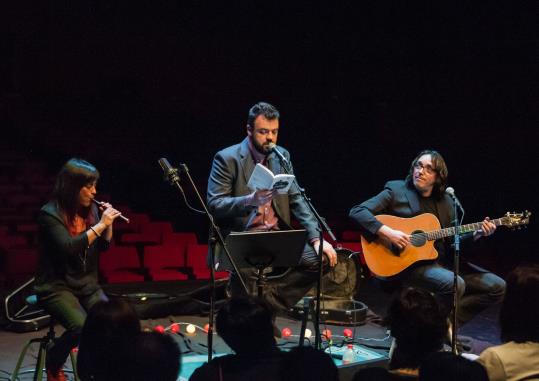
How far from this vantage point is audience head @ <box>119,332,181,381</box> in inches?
85.6

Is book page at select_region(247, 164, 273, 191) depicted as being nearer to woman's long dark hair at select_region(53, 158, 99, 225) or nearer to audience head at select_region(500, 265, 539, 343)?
woman's long dark hair at select_region(53, 158, 99, 225)

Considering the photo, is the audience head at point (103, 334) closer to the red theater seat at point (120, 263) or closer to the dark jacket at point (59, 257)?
the dark jacket at point (59, 257)

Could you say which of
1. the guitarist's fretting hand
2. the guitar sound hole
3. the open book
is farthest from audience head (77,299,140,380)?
the guitar sound hole

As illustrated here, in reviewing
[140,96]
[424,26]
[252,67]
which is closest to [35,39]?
[140,96]

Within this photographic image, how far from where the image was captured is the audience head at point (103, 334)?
7.53ft

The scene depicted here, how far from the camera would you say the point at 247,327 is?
7.71 ft

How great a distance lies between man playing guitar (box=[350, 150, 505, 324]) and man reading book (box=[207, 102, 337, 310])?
66 centimetres

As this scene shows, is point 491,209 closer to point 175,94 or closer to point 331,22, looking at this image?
point 331,22

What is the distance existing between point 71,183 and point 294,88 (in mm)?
9252

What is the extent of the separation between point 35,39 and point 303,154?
543cm

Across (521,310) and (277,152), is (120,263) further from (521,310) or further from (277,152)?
(521,310)

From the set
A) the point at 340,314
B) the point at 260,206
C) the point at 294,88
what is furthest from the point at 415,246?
the point at 294,88

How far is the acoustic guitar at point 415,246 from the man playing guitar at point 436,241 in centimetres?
3

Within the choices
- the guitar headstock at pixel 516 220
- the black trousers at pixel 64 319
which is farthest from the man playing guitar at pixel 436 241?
the black trousers at pixel 64 319
